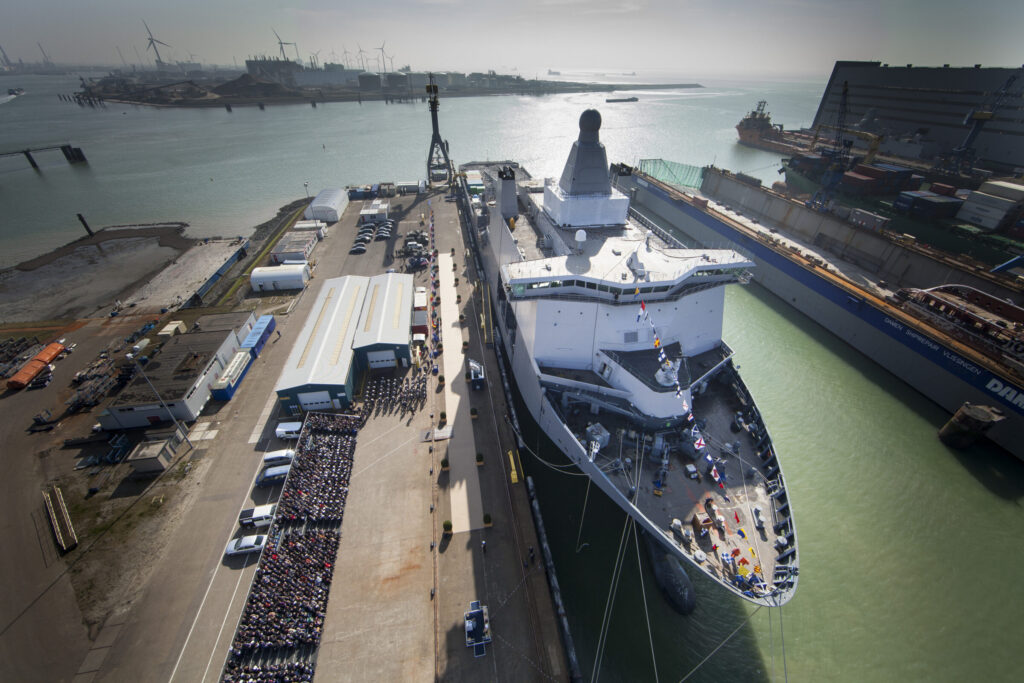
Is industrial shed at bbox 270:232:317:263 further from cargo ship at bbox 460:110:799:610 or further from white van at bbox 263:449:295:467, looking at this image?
cargo ship at bbox 460:110:799:610

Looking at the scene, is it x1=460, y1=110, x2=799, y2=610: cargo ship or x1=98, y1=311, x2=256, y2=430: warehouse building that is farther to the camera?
x1=98, y1=311, x2=256, y2=430: warehouse building

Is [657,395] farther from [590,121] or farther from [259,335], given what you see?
[259,335]

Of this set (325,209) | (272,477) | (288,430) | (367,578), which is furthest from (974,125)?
(272,477)

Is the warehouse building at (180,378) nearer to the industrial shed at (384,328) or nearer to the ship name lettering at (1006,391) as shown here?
the industrial shed at (384,328)

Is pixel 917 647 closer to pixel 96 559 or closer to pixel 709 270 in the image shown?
pixel 709 270

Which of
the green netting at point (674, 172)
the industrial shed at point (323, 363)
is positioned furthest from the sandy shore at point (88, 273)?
the green netting at point (674, 172)

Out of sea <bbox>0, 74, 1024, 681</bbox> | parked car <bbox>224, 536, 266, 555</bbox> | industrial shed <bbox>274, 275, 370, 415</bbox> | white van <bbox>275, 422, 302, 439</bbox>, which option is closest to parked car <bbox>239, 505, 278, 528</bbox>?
parked car <bbox>224, 536, 266, 555</bbox>
